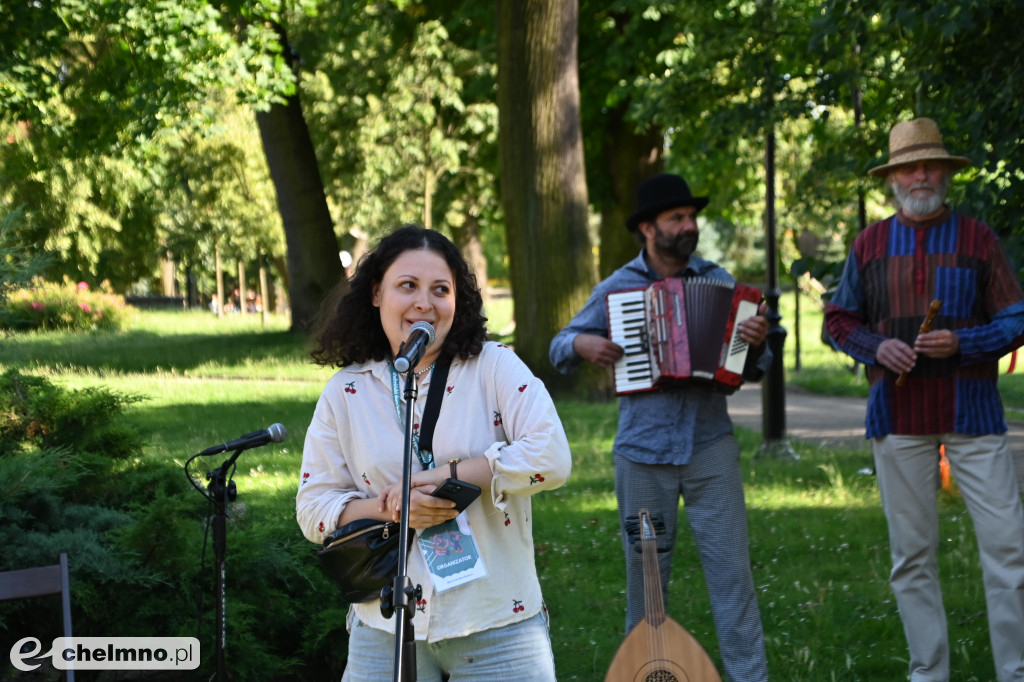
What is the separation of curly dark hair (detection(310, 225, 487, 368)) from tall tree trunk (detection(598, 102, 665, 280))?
18462mm

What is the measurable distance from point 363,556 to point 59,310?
1902cm

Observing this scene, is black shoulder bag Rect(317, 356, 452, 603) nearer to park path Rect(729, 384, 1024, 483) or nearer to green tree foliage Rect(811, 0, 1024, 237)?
green tree foliage Rect(811, 0, 1024, 237)

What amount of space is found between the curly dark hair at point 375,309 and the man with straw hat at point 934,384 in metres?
2.34

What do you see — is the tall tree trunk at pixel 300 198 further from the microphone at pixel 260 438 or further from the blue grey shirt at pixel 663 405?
the microphone at pixel 260 438

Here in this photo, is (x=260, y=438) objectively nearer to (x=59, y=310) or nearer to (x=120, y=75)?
(x=120, y=75)

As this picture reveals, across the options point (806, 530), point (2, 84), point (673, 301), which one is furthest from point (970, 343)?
point (2, 84)

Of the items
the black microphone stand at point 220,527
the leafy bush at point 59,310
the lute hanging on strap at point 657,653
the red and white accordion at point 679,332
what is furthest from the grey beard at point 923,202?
the leafy bush at point 59,310

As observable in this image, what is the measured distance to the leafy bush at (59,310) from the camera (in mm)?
5895

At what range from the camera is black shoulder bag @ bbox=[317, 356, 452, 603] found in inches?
122

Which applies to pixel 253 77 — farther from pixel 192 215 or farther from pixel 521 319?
pixel 192 215

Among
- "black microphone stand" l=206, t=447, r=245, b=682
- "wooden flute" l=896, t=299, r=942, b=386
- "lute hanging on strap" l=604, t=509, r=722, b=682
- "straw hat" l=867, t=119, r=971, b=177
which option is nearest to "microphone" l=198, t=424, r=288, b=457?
"black microphone stand" l=206, t=447, r=245, b=682

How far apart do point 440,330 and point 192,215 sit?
36.5 meters

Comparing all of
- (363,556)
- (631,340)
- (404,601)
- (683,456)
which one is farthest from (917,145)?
(404,601)

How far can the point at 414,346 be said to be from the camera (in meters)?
3.04
